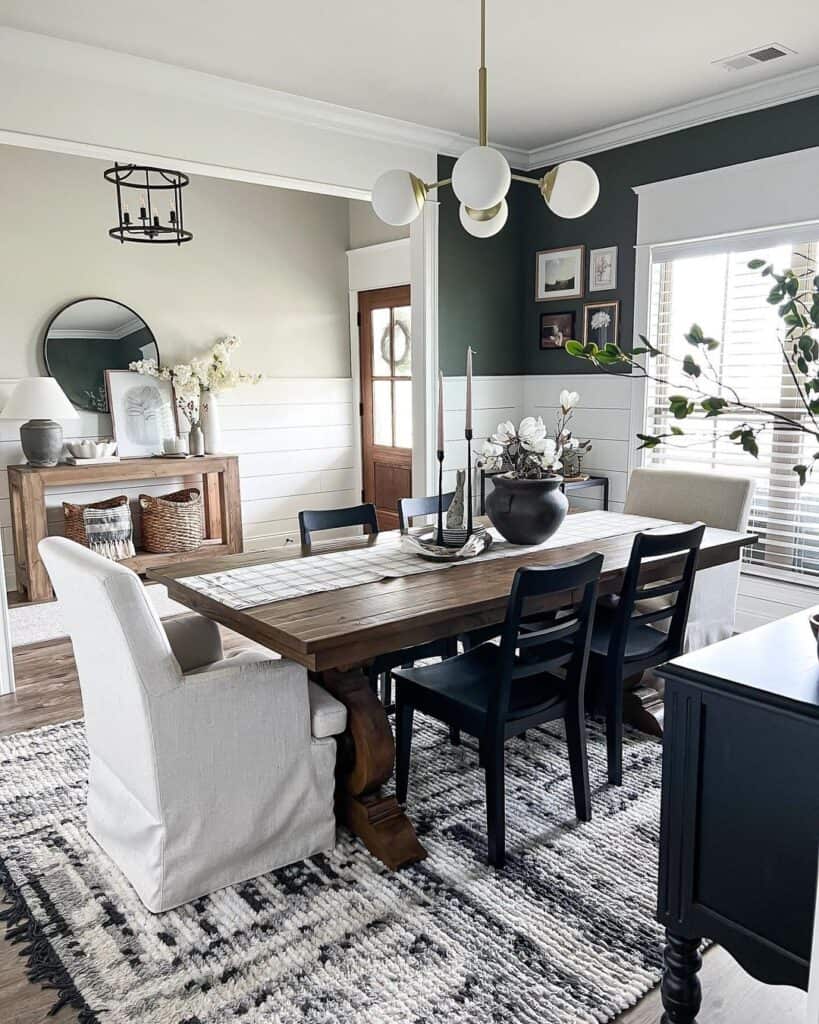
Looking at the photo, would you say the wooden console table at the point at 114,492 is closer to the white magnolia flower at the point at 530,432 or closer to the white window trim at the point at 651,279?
the white window trim at the point at 651,279

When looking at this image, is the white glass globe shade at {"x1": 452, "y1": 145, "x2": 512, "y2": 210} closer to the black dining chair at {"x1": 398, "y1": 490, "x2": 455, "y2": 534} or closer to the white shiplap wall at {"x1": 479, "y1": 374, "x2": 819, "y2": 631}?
the black dining chair at {"x1": 398, "y1": 490, "x2": 455, "y2": 534}

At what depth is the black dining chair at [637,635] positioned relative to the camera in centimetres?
262

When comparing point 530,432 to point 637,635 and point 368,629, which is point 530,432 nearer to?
point 637,635

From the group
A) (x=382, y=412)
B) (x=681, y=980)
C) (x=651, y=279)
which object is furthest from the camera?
(x=382, y=412)

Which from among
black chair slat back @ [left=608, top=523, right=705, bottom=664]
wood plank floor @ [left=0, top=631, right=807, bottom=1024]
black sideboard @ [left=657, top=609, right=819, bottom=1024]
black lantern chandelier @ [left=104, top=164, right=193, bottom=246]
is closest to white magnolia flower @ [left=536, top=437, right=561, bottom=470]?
black chair slat back @ [left=608, top=523, right=705, bottom=664]

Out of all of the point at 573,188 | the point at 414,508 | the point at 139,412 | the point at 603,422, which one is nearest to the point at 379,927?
the point at 414,508

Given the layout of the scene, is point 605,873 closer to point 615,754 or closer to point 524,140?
point 615,754

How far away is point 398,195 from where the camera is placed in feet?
8.91

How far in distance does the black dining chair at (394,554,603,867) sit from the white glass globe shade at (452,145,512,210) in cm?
114

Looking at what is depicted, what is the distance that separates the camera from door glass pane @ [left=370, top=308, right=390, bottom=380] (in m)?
6.41

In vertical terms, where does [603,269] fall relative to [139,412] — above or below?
above

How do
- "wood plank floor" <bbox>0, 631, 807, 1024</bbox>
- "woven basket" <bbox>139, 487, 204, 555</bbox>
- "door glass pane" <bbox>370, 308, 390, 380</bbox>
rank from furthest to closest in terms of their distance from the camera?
"door glass pane" <bbox>370, 308, 390, 380</bbox> → "woven basket" <bbox>139, 487, 204, 555</bbox> → "wood plank floor" <bbox>0, 631, 807, 1024</bbox>

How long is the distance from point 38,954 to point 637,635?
206 cm

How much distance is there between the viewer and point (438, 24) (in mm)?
3287
